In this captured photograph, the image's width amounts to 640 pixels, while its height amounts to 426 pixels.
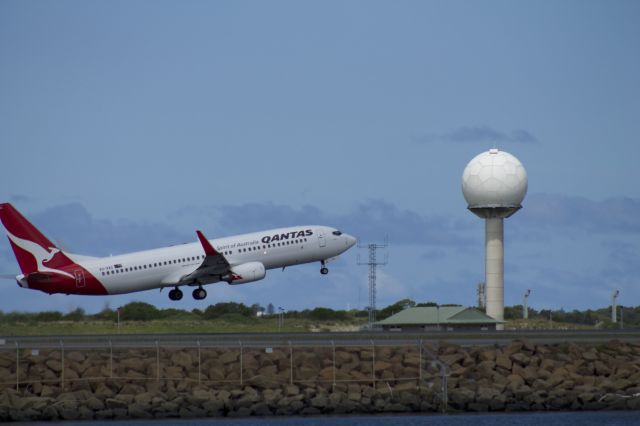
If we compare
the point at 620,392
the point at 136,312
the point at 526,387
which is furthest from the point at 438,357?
the point at 136,312

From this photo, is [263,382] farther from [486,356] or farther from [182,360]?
[486,356]

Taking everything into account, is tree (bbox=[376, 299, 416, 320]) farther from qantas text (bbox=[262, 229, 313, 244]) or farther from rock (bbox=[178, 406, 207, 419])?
rock (bbox=[178, 406, 207, 419])

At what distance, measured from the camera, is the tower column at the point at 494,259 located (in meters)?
99.1

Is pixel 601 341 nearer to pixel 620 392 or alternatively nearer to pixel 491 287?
pixel 620 392

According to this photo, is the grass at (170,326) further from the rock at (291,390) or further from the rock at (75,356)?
the rock at (291,390)

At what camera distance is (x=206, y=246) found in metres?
83.1

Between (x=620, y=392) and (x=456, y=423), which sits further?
(x=620, y=392)

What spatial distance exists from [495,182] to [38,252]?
110 ft

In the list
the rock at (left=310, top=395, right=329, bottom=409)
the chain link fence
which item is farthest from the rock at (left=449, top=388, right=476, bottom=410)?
the rock at (left=310, top=395, right=329, bottom=409)

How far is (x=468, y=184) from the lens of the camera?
98375 millimetres

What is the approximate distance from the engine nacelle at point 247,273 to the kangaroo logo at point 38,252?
395 inches

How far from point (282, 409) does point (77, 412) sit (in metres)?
8.34

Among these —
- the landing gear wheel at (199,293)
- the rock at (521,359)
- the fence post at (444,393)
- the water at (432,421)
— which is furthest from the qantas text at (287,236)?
the water at (432,421)

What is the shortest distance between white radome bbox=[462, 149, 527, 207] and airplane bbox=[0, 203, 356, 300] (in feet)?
43.7
